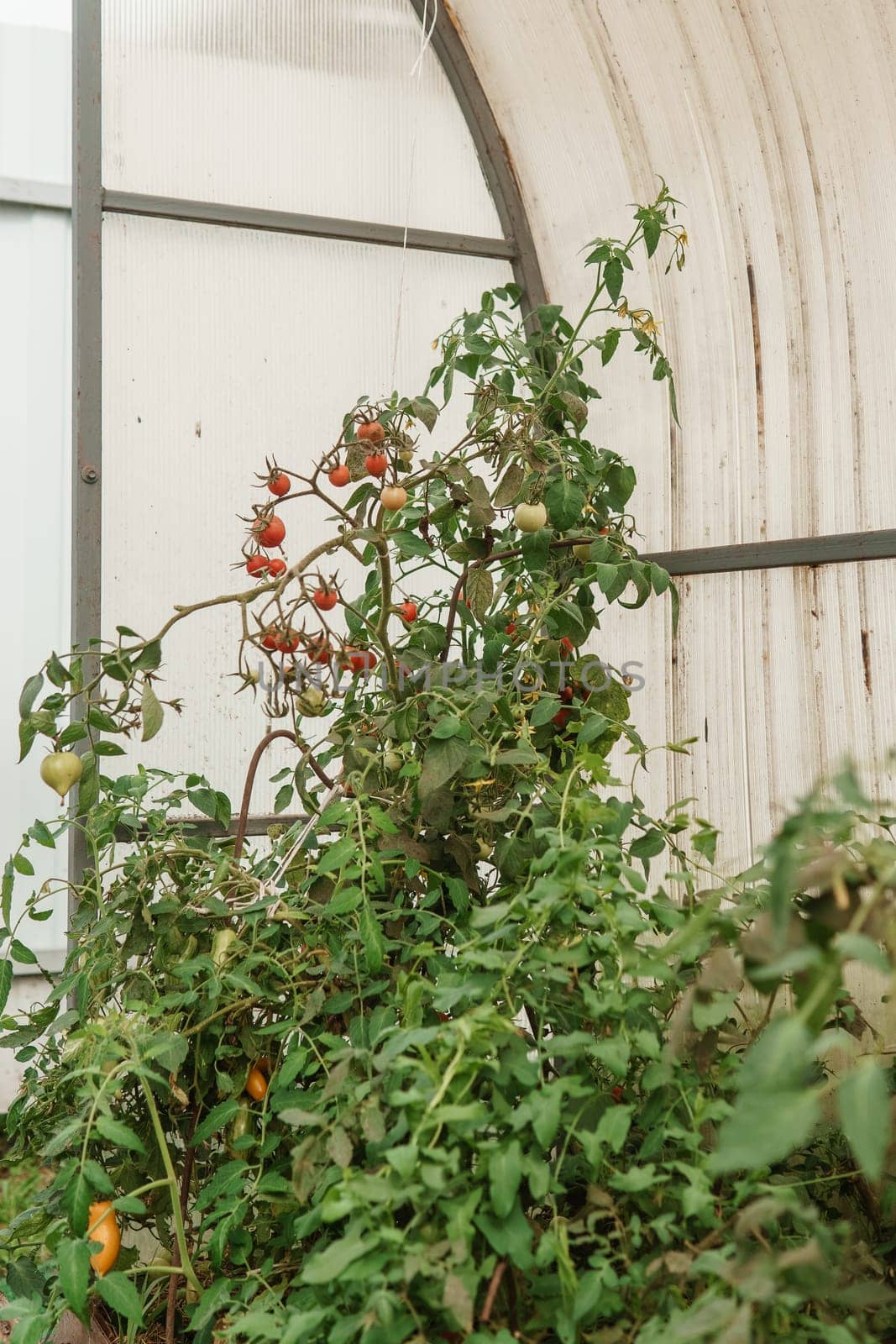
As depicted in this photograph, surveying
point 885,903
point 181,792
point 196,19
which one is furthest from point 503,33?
point 885,903

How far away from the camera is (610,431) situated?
2.08 meters

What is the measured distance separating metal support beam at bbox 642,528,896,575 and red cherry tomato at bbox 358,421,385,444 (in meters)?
0.67

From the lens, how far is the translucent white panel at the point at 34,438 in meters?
3.09

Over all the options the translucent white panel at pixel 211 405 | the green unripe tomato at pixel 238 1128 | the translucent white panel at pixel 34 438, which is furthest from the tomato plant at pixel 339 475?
the translucent white panel at pixel 34 438

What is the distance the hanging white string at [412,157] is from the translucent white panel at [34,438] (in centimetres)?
132

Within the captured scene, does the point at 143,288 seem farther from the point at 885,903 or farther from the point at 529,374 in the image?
the point at 885,903

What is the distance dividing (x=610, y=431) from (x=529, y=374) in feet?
1.35

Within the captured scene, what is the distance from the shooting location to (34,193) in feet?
10.1

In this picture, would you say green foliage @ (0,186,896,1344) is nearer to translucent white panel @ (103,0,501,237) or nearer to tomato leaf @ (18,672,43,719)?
tomato leaf @ (18,672,43,719)

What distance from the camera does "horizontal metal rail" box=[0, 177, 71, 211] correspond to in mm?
3057

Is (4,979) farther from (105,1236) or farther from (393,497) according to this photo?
(393,497)

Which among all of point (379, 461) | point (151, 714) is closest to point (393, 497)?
point (379, 461)

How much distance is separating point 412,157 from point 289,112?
9.8 inches

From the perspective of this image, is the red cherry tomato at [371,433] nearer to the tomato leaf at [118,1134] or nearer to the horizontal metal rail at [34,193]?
the tomato leaf at [118,1134]
